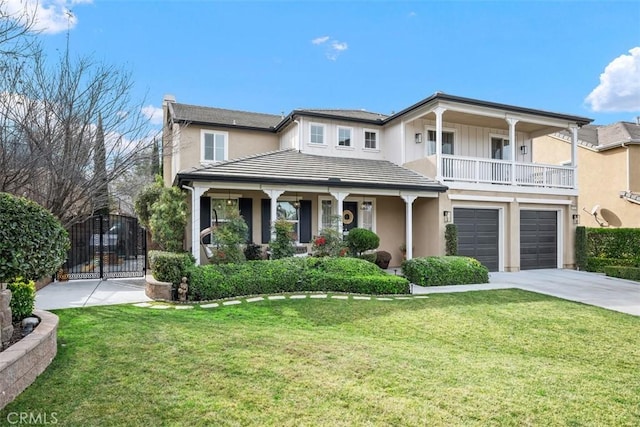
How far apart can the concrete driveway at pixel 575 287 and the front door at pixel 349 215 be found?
4.73m

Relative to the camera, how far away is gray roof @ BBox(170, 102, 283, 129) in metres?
15.7

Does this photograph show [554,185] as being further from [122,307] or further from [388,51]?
[122,307]

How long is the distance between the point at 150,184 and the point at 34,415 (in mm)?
15680

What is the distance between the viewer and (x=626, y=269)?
13.0m

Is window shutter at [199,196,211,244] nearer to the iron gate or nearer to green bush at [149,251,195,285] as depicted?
the iron gate

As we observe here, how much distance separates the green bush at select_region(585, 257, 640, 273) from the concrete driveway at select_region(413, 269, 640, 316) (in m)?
0.89

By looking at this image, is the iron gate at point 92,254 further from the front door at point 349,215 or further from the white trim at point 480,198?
the white trim at point 480,198

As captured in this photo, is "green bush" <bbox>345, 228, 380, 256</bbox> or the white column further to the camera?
"green bush" <bbox>345, 228, 380, 256</bbox>

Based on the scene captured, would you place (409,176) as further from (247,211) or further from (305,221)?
(247,211)

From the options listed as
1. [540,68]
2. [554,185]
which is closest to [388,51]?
[540,68]

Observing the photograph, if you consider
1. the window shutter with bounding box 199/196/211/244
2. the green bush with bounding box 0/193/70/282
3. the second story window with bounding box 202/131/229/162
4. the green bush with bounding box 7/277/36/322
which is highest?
the second story window with bounding box 202/131/229/162

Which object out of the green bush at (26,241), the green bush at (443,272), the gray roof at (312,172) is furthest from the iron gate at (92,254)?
the green bush at (443,272)

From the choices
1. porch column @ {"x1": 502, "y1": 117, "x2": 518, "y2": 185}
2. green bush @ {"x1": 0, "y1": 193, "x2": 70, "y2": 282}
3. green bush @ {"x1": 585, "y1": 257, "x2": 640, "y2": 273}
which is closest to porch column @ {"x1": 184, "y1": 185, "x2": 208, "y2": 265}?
green bush @ {"x1": 0, "y1": 193, "x2": 70, "y2": 282}

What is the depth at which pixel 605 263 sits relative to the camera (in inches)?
589
